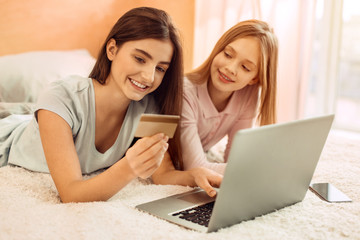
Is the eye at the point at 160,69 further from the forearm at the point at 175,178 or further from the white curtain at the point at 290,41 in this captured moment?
the white curtain at the point at 290,41

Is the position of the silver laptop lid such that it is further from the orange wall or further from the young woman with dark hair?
the orange wall

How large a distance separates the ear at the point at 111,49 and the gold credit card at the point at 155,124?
16.9 inches

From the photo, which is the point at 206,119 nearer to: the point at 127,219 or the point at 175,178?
the point at 175,178

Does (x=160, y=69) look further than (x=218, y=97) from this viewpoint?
No

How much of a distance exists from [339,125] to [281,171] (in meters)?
2.11

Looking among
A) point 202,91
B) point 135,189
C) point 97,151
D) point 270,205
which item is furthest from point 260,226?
point 202,91

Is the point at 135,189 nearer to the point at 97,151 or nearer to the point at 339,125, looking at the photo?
the point at 97,151

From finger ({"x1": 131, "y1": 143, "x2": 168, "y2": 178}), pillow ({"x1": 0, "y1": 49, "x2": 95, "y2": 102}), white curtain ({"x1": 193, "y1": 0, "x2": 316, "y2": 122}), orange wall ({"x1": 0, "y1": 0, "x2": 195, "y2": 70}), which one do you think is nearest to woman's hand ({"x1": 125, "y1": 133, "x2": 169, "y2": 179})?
finger ({"x1": 131, "y1": 143, "x2": 168, "y2": 178})

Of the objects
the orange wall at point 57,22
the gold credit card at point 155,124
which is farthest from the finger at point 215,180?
the orange wall at point 57,22

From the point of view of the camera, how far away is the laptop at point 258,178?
75 cm

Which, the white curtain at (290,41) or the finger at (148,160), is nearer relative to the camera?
the finger at (148,160)

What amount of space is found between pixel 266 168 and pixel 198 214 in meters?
0.22

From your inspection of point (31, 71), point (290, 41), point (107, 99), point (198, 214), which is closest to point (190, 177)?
point (198, 214)

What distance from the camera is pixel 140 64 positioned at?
46.1 inches
